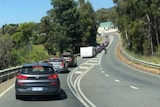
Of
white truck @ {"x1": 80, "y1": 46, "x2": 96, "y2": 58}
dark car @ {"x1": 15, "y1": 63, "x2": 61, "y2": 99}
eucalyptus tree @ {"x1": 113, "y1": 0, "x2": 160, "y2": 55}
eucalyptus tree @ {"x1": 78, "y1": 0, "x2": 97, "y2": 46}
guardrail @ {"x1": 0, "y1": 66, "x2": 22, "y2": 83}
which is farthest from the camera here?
eucalyptus tree @ {"x1": 78, "y1": 0, "x2": 97, "y2": 46}

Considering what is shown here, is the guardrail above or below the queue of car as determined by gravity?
below

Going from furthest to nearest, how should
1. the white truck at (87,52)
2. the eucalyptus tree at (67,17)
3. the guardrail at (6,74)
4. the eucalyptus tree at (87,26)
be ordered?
the eucalyptus tree at (87,26) < the eucalyptus tree at (67,17) < the white truck at (87,52) < the guardrail at (6,74)

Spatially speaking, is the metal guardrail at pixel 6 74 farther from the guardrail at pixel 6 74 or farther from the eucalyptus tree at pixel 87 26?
the eucalyptus tree at pixel 87 26

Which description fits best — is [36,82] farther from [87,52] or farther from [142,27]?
[87,52]

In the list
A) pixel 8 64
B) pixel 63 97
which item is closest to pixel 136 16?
pixel 8 64

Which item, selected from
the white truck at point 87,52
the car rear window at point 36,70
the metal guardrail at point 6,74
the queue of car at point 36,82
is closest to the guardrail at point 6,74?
the metal guardrail at point 6,74

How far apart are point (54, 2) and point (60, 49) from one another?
39.5 ft

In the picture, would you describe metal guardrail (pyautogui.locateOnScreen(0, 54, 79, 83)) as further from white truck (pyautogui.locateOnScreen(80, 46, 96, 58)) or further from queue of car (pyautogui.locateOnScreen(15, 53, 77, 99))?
white truck (pyautogui.locateOnScreen(80, 46, 96, 58))

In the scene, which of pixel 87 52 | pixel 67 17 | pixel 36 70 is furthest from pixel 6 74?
pixel 67 17

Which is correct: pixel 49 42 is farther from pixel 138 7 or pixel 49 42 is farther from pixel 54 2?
pixel 138 7

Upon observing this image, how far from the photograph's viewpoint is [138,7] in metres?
57.3

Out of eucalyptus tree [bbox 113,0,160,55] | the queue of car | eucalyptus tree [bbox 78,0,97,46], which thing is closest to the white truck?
eucalyptus tree [bbox 113,0,160,55]

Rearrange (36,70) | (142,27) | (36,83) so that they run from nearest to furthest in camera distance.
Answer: (36,83)
(36,70)
(142,27)

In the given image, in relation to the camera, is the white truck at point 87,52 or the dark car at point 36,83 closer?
the dark car at point 36,83
